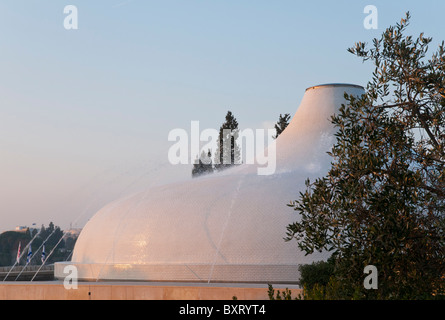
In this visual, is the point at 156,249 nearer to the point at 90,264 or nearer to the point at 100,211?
the point at 90,264

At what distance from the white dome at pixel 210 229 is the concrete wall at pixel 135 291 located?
2.19 meters

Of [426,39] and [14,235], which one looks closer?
[426,39]

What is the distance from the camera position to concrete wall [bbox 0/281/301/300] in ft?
57.2

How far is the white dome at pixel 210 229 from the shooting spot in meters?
22.0

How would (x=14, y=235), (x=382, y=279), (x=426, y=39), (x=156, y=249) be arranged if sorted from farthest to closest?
(x=14, y=235) → (x=156, y=249) → (x=426, y=39) → (x=382, y=279)

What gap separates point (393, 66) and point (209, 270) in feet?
44.6

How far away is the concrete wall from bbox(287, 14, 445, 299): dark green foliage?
24.2 feet

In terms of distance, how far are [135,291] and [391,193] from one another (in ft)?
38.9

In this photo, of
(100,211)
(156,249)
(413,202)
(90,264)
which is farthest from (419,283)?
(100,211)

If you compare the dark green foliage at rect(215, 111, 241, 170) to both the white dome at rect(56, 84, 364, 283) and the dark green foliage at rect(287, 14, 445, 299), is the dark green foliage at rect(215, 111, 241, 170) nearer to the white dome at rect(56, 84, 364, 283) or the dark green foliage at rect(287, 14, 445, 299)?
the white dome at rect(56, 84, 364, 283)

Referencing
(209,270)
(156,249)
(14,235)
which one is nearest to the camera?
(209,270)

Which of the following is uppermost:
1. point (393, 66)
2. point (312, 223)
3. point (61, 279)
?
point (393, 66)
